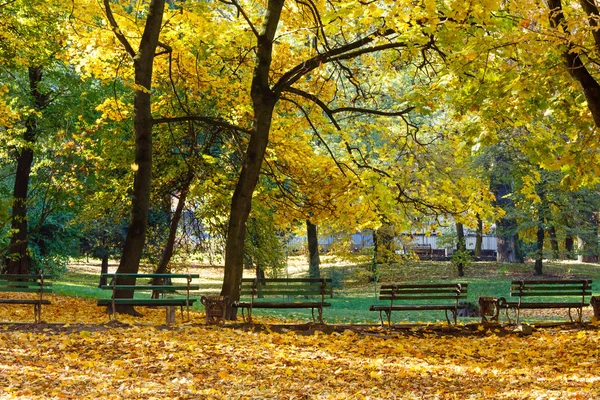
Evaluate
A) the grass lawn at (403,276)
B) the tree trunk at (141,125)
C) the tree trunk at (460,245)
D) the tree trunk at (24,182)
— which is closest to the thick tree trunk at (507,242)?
the grass lawn at (403,276)

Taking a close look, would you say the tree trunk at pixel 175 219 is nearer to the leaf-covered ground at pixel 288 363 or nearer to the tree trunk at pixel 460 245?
the leaf-covered ground at pixel 288 363

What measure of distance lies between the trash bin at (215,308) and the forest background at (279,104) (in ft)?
4.45

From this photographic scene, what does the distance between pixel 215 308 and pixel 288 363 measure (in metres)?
3.01

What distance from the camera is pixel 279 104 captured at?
16.5m

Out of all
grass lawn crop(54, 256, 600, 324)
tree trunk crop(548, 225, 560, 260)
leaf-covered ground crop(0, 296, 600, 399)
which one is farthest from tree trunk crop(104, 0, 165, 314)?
tree trunk crop(548, 225, 560, 260)

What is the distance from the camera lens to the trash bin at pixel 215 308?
1148 centimetres

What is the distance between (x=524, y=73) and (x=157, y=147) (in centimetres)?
1009

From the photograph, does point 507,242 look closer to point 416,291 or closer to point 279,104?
point 279,104

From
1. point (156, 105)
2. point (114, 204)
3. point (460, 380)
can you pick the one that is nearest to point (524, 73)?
point (460, 380)

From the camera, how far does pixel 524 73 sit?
32.4 feet

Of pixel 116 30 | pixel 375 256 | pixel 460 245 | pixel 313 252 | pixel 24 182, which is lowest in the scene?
pixel 375 256

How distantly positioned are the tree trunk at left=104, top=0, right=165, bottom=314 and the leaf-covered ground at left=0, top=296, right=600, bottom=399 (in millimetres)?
3569

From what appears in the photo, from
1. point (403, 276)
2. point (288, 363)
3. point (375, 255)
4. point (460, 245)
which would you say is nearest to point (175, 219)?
point (288, 363)

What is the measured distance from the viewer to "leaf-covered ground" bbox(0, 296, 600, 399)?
23.7 feet
